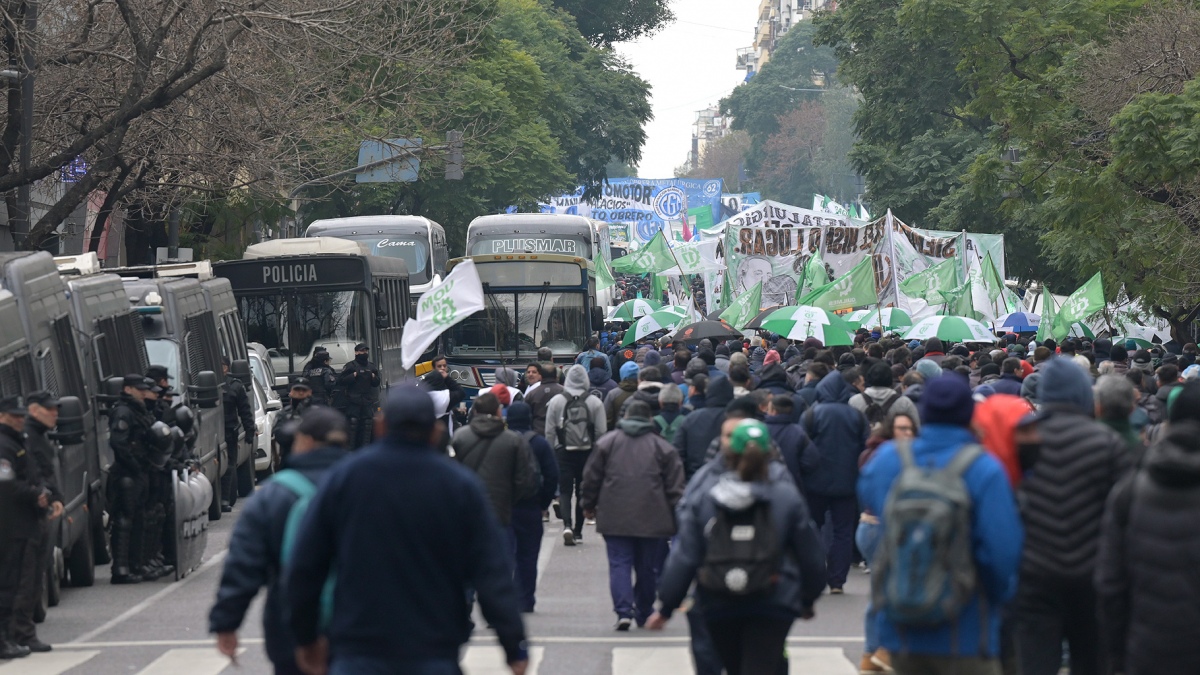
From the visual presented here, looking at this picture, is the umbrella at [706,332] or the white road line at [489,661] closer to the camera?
the white road line at [489,661]

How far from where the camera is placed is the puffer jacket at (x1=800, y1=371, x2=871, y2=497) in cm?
1199

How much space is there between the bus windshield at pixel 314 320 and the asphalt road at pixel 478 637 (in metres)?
10.3

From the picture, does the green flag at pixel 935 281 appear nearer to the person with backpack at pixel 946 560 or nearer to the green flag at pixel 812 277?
the green flag at pixel 812 277

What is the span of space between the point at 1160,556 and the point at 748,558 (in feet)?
4.83

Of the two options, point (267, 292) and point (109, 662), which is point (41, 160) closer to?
point (267, 292)

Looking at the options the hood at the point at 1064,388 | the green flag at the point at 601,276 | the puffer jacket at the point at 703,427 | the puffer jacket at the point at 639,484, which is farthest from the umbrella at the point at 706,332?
the hood at the point at 1064,388

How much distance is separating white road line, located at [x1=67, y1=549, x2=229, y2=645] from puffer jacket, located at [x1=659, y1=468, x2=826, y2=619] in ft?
18.4

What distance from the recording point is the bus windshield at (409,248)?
3509 centimetres

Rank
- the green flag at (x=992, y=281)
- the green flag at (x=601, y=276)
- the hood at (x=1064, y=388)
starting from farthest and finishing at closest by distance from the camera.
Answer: the green flag at (x=601, y=276) < the green flag at (x=992, y=281) < the hood at (x=1064, y=388)

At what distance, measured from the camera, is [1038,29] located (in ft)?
116

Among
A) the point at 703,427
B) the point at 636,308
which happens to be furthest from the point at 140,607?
the point at 636,308

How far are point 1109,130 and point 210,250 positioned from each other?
68.3 ft

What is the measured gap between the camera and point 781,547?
21.4ft

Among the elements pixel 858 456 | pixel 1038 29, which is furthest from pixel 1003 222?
pixel 858 456
